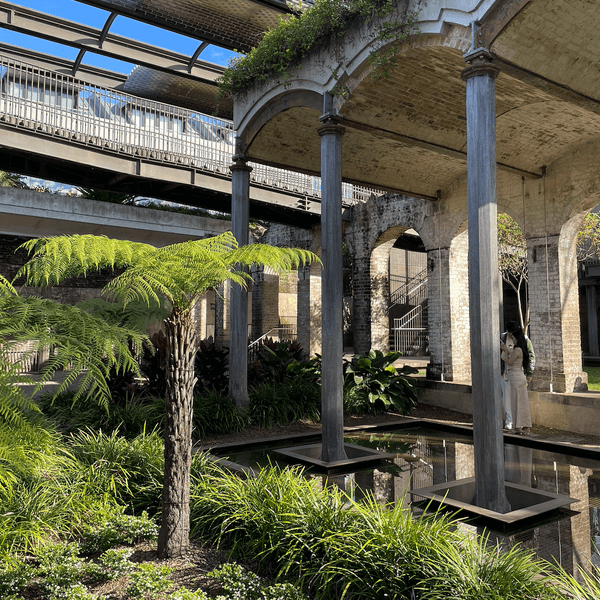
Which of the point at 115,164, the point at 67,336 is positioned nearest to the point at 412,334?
the point at 115,164

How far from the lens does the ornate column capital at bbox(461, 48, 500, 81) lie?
464cm

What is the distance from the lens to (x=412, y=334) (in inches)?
736

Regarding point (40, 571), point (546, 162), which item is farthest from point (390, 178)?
point (40, 571)

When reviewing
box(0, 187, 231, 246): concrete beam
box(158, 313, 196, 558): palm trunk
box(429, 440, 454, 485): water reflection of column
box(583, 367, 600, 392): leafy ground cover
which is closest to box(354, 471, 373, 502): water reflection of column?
box(429, 440, 454, 485): water reflection of column

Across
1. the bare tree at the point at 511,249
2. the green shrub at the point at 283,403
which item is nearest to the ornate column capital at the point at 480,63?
the green shrub at the point at 283,403

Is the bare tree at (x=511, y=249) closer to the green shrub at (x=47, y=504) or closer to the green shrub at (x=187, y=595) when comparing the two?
the green shrub at (x=47, y=504)

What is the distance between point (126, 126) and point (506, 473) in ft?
31.4

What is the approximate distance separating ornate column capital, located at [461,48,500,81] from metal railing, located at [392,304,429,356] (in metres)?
13.1

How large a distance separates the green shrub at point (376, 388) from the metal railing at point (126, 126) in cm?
534

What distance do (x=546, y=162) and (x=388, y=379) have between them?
4.54 metres

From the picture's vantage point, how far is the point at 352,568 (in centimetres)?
296

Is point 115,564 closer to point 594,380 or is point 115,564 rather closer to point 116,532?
point 116,532

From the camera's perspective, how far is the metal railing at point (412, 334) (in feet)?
59.6

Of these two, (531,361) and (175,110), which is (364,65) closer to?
(531,361)
